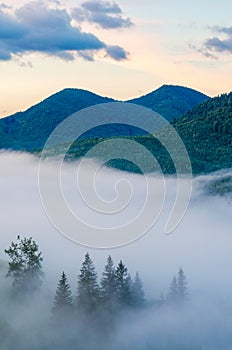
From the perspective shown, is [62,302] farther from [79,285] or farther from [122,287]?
[122,287]

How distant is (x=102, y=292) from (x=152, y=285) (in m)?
37.4

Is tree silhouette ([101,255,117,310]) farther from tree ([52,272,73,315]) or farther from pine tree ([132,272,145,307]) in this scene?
tree ([52,272,73,315])

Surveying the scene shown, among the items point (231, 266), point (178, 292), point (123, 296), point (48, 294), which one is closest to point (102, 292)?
point (123, 296)

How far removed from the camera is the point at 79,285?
343 feet

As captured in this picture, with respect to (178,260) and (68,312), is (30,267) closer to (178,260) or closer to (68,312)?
(68,312)

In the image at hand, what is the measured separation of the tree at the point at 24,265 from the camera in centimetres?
10350

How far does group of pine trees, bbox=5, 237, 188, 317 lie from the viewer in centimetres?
10338

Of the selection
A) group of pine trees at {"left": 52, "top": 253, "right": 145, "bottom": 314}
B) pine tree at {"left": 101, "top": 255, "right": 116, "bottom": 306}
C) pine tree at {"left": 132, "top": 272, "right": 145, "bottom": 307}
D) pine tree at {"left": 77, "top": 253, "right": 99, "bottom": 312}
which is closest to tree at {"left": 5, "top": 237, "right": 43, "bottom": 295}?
group of pine trees at {"left": 52, "top": 253, "right": 145, "bottom": 314}

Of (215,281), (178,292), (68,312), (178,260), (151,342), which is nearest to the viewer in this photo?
(68,312)

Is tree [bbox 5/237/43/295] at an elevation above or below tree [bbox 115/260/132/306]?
above

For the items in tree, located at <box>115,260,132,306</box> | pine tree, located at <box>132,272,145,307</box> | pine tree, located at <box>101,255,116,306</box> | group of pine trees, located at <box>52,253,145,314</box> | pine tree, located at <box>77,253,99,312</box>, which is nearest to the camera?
group of pine trees, located at <box>52,253,145,314</box>

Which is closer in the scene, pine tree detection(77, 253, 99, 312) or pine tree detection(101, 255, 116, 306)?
pine tree detection(77, 253, 99, 312)

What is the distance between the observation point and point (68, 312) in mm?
103062

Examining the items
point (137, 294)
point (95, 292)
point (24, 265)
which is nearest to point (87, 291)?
point (95, 292)
